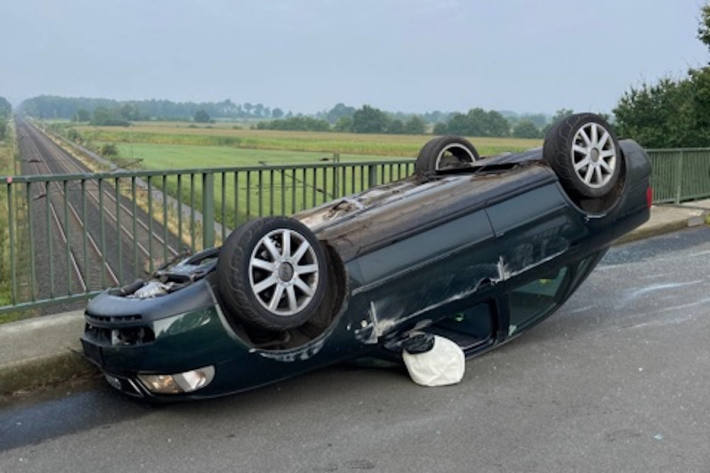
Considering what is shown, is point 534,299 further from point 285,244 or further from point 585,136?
point 285,244

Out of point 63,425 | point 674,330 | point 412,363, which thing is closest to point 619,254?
point 674,330

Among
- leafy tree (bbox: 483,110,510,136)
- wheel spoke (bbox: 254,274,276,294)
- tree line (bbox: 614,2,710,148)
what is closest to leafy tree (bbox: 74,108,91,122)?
leafy tree (bbox: 483,110,510,136)

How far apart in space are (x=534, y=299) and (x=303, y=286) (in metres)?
2.05

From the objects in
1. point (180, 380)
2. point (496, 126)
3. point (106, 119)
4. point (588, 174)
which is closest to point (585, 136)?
point (588, 174)

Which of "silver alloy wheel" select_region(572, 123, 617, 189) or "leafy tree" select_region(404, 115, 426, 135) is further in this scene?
"leafy tree" select_region(404, 115, 426, 135)

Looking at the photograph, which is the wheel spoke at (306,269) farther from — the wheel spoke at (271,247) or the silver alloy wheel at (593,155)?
Answer: the silver alloy wheel at (593,155)

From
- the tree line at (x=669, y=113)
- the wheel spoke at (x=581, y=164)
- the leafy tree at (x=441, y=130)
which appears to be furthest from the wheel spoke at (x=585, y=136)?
the leafy tree at (x=441, y=130)

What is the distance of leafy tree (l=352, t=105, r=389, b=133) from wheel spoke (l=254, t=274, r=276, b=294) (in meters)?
110

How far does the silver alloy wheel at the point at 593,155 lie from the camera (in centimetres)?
498

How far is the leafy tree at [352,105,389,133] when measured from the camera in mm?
112562

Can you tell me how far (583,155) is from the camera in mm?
5004

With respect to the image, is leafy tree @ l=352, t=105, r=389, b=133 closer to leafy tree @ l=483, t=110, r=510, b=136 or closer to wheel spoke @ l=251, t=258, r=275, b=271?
leafy tree @ l=483, t=110, r=510, b=136

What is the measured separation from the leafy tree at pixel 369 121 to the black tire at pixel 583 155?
4261 inches

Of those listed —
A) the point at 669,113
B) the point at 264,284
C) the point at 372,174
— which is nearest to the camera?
the point at 264,284
